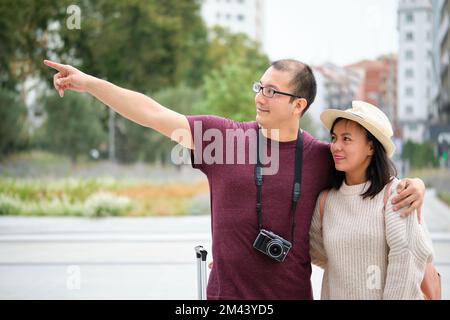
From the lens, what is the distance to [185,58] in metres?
19.3

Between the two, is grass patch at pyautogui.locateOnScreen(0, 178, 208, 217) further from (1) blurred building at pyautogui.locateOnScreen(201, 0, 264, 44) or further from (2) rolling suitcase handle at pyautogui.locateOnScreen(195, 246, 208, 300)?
(2) rolling suitcase handle at pyautogui.locateOnScreen(195, 246, 208, 300)

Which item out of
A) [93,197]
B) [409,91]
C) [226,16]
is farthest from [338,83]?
[226,16]

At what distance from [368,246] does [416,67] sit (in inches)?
566

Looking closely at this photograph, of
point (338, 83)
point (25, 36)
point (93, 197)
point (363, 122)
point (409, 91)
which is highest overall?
point (25, 36)

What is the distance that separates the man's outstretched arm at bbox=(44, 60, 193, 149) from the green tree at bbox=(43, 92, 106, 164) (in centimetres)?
1625

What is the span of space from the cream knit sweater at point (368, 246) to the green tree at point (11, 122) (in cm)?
1653

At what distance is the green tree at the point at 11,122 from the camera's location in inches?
690

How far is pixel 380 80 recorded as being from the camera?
53.8 feet

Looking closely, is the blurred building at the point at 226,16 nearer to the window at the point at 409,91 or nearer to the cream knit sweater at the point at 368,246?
the window at the point at 409,91

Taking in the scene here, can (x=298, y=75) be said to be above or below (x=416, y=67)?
below

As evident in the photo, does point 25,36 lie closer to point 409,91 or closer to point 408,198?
point 409,91

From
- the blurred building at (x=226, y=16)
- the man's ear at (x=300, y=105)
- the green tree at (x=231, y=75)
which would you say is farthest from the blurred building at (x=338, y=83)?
the man's ear at (x=300, y=105)

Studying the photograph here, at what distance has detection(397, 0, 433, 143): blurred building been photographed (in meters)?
15.3

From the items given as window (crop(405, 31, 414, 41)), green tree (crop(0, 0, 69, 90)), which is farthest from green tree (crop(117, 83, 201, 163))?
window (crop(405, 31, 414, 41))
